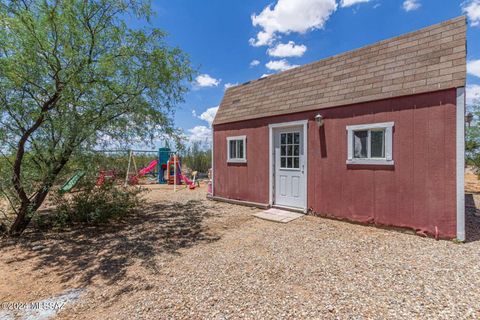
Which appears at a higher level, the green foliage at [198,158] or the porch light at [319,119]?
the porch light at [319,119]

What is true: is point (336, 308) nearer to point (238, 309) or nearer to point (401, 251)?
point (238, 309)

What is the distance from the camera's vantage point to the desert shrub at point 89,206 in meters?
4.59

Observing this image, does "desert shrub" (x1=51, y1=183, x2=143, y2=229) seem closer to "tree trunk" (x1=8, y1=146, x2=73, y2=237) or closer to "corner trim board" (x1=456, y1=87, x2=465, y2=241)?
"tree trunk" (x1=8, y1=146, x2=73, y2=237)

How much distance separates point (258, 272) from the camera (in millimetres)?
2758

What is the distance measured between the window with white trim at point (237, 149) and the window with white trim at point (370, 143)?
9.28 feet

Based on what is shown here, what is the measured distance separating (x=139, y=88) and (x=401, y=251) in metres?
5.20

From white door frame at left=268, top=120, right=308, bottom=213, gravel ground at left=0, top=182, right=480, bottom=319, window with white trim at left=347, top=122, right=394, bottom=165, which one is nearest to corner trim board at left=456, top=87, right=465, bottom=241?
gravel ground at left=0, top=182, right=480, bottom=319

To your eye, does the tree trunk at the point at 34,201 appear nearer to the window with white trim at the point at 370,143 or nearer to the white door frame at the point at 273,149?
the white door frame at the point at 273,149

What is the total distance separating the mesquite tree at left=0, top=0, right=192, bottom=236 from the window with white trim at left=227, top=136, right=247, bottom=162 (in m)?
2.75

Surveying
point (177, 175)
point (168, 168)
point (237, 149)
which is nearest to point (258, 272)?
point (237, 149)

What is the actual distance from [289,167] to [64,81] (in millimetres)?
4774

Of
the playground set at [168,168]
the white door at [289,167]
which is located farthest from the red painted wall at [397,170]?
the playground set at [168,168]

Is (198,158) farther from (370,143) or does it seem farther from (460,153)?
(460,153)

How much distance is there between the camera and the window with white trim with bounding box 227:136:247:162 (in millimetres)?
6590
